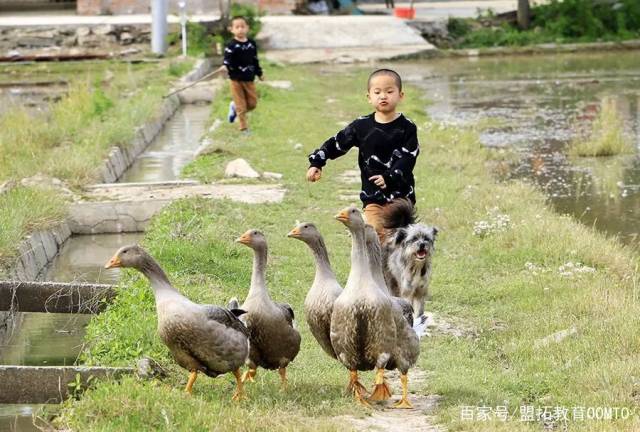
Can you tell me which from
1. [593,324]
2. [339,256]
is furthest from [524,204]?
[593,324]

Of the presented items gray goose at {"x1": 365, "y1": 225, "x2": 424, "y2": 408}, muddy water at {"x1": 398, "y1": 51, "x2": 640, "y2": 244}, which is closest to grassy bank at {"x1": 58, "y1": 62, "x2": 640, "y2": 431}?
gray goose at {"x1": 365, "y1": 225, "x2": 424, "y2": 408}

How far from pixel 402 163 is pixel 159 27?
68.8ft

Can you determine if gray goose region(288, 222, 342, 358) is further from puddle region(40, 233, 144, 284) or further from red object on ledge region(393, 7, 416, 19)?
red object on ledge region(393, 7, 416, 19)

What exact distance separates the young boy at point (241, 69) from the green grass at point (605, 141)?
470cm

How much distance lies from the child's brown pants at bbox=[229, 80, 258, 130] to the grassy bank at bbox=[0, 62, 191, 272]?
5.03 ft

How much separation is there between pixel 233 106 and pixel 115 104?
2.56 m

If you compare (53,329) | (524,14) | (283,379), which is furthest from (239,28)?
(524,14)

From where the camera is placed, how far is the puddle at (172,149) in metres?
15.8

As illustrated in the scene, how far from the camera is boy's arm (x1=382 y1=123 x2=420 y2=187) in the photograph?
26.7ft

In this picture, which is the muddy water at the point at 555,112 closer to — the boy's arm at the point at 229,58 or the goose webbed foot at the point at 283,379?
the boy's arm at the point at 229,58

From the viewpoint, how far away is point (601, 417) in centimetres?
623

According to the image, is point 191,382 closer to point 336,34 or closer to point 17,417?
point 17,417

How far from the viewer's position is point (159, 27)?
28.3 meters

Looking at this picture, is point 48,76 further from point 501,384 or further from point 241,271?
point 501,384
